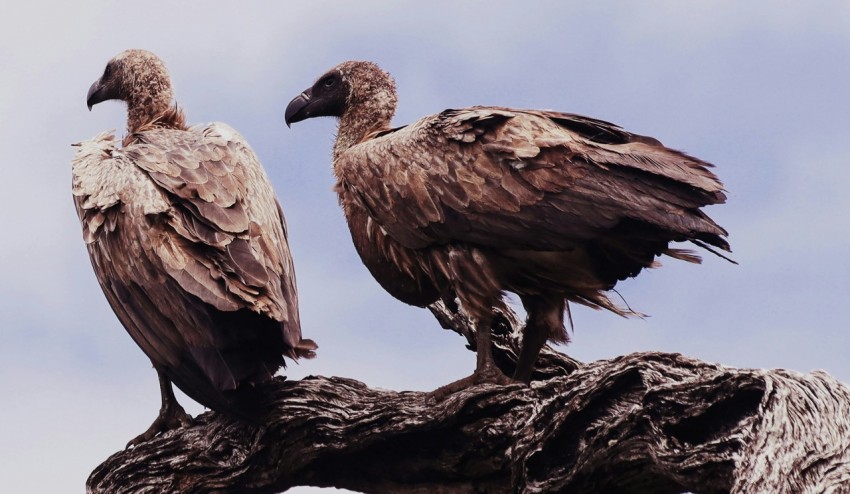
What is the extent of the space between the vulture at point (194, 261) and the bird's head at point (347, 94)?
684mm

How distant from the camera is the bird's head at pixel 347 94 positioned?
9.73m

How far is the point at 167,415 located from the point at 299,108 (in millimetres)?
2473

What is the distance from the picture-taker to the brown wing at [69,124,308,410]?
26.1ft

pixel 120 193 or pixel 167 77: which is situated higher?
pixel 167 77

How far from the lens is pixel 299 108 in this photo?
9.99 metres

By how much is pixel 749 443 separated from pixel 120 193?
164 inches

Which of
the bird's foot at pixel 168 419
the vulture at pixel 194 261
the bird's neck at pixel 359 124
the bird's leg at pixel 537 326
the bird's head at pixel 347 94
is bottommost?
the bird's leg at pixel 537 326

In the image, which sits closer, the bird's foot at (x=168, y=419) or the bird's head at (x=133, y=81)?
the bird's foot at (x=168, y=419)

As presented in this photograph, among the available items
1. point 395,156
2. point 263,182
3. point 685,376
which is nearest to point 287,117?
point 263,182

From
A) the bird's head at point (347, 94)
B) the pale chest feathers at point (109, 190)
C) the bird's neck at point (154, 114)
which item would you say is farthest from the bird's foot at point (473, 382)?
the bird's neck at point (154, 114)

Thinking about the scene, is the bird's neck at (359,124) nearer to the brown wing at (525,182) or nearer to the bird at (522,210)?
the bird at (522,210)

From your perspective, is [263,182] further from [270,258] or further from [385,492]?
[385,492]

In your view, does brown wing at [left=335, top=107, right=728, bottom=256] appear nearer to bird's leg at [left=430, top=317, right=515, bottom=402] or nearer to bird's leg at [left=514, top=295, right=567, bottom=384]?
bird's leg at [left=430, top=317, right=515, bottom=402]

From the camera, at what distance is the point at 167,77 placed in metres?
10.7
